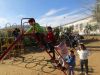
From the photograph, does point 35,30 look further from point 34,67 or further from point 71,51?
point 34,67

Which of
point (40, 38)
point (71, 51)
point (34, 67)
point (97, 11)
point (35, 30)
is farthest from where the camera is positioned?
point (97, 11)

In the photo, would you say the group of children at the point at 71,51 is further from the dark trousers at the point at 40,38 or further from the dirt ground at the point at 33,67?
the dirt ground at the point at 33,67

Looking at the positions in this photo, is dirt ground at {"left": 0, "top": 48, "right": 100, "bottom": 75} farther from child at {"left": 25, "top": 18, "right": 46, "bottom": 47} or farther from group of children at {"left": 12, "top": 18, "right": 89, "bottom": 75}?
child at {"left": 25, "top": 18, "right": 46, "bottom": 47}

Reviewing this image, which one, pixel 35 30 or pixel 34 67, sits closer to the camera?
pixel 35 30

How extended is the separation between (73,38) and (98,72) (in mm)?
13121

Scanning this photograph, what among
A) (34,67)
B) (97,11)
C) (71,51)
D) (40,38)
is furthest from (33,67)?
(97,11)

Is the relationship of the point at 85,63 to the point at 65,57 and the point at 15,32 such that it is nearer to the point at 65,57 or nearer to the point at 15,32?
the point at 65,57

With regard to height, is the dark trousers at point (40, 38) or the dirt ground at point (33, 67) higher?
the dark trousers at point (40, 38)

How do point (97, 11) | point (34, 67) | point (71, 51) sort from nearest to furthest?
point (71, 51) → point (34, 67) → point (97, 11)

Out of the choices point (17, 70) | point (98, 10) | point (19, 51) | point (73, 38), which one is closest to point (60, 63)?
point (17, 70)

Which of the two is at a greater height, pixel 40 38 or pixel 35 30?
pixel 35 30

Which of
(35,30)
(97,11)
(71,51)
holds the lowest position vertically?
(71,51)

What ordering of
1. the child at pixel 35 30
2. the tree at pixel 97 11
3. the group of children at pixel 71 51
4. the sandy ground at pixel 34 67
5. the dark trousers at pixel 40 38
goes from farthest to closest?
1. the tree at pixel 97 11
2. the sandy ground at pixel 34 67
3. the dark trousers at pixel 40 38
4. the group of children at pixel 71 51
5. the child at pixel 35 30

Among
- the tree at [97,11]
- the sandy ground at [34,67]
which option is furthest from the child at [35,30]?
the tree at [97,11]
